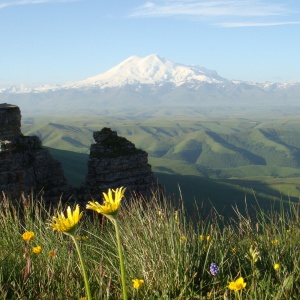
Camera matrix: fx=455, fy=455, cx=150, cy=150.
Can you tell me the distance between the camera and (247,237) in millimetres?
6859

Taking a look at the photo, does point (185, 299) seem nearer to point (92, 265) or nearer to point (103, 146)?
point (92, 265)

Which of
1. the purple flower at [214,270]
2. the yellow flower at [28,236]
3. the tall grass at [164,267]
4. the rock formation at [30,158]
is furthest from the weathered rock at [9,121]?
the purple flower at [214,270]

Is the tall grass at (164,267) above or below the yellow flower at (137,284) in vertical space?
below

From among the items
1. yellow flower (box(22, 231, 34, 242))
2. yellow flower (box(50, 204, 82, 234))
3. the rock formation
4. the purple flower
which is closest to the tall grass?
the purple flower

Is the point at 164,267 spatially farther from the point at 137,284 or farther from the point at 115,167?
the point at 115,167

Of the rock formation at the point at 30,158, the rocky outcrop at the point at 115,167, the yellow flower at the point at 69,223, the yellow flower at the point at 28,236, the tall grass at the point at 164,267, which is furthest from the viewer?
the rocky outcrop at the point at 115,167

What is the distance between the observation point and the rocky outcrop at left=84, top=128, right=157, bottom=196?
24.5 m

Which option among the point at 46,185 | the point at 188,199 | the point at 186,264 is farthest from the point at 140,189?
the point at 188,199

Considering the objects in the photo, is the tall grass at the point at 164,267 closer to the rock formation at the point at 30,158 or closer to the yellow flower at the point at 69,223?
the yellow flower at the point at 69,223

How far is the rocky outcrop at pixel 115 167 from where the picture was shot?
2450 cm

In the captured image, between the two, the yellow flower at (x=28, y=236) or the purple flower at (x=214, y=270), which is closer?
the purple flower at (x=214, y=270)

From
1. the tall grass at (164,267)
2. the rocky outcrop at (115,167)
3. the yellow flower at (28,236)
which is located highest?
the yellow flower at (28,236)

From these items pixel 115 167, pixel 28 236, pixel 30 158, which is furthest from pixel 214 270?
pixel 115 167

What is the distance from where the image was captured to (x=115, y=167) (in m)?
24.9
